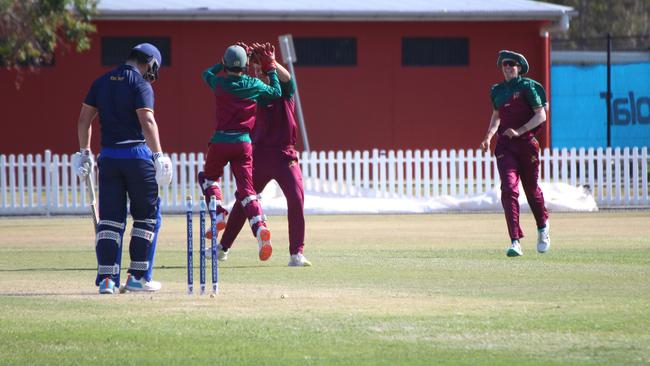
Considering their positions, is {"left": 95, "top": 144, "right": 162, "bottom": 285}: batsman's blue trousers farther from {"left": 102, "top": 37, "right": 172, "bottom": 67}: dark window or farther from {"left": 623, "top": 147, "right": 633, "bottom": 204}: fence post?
{"left": 102, "top": 37, "right": 172, "bottom": 67}: dark window

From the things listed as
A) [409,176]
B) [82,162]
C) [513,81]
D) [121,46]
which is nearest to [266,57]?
[82,162]

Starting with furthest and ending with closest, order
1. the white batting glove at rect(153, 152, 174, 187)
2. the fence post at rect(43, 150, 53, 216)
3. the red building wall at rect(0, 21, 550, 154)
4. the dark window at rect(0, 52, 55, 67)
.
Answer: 1. the red building wall at rect(0, 21, 550, 154)
2. the dark window at rect(0, 52, 55, 67)
3. the fence post at rect(43, 150, 53, 216)
4. the white batting glove at rect(153, 152, 174, 187)

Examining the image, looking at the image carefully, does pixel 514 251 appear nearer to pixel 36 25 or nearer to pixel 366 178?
pixel 366 178

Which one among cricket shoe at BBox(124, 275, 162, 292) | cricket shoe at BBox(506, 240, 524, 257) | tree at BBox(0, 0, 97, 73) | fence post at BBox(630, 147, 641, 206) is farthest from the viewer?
tree at BBox(0, 0, 97, 73)

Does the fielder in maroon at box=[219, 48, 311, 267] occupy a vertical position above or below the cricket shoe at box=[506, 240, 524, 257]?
above

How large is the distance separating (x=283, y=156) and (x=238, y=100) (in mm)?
840

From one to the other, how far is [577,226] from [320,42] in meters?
14.7

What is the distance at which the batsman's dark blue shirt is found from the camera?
10984 millimetres

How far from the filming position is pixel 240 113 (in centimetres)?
1328

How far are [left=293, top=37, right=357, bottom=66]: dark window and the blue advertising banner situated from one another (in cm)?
534

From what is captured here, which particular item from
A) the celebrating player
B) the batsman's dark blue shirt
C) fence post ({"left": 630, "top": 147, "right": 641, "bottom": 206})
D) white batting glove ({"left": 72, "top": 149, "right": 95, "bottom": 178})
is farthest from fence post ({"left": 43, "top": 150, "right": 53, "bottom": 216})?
the batsman's dark blue shirt

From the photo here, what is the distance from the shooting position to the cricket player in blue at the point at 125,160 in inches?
432

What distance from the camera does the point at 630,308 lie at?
32.7ft

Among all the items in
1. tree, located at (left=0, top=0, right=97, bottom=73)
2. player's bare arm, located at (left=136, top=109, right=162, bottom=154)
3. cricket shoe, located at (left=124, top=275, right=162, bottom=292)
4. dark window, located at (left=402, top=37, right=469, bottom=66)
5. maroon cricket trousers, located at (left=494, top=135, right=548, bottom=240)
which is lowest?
cricket shoe, located at (left=124, top=275, right=162, bottom=292)
